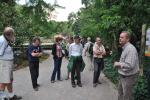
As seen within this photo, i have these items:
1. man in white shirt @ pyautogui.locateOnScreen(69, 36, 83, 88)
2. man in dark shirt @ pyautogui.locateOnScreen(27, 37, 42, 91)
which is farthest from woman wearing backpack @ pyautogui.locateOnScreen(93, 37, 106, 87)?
man in dark shirt @ pyautogui.locateOnScreen(27, 37, 42, 91)

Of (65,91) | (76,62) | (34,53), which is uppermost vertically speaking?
(34,53)

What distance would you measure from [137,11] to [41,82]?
5.27 meters

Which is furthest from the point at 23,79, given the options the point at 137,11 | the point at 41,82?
the point at 137,11

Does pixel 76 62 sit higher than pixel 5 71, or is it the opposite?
pixel 5 71

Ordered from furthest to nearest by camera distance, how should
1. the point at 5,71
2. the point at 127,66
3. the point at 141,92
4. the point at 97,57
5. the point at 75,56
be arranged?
1. the point at 97,57
2. the point at 75,56
3. the point at 141,92
4. the point at 5,71
5. the point at 127,66

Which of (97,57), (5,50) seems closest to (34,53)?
(97,57)

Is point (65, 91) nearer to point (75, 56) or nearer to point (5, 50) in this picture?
point (75, 56)

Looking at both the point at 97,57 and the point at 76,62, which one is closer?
the point at 76,62

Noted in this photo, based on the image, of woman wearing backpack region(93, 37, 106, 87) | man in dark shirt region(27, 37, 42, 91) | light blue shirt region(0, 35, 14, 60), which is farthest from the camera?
woman wearing backpack region(93, 37, 106, 87)

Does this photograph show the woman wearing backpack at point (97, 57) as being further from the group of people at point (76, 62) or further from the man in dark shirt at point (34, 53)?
the man in dark shirt at point (34, 53)

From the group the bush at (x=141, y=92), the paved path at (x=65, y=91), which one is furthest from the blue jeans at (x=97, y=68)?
the bush at (x=141, y=92)

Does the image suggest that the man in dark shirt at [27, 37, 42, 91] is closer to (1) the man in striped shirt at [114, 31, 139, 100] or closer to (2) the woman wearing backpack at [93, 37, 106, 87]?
(2) the woman wearing backpack at [93, 37, 106, 87]

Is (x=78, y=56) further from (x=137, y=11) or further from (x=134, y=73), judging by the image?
(x=134, y=73)

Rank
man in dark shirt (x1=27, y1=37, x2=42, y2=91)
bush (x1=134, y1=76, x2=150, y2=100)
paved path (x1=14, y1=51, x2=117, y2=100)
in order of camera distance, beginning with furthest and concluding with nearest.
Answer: man in dark shirt (x1=27, y1=37, x2=42, y2=91)
paved path (x1=14, y1=51, x2=117, y2=100)
bush (x1=134, y1=76, x2=150, y2=100)
